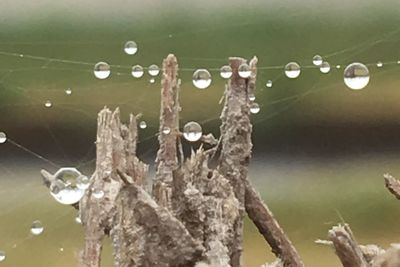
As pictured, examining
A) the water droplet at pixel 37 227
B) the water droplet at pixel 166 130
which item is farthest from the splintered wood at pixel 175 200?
the water droplet at pixel 37 227

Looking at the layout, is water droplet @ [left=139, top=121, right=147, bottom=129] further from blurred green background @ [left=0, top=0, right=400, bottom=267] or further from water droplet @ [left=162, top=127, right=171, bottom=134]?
water droplet @ [left=162, top=127, right=171, bottom=134]

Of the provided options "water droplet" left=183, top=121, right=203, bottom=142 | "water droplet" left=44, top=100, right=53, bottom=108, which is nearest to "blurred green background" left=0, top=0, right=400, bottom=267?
"water droplet" left=44, top=100, right=53, bottom=108

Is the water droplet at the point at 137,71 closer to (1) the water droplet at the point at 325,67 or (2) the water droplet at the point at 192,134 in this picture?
(1) the water droplet at the point at 325,67

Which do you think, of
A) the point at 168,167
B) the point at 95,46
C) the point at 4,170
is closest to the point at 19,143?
the point at 4,170

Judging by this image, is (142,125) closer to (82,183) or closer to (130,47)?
(130,47)

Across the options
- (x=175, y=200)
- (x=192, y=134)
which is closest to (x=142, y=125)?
(x=192, y=134)

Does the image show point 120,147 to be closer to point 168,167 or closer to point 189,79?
point 168,167

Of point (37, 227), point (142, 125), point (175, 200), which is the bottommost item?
point (175, 200)
